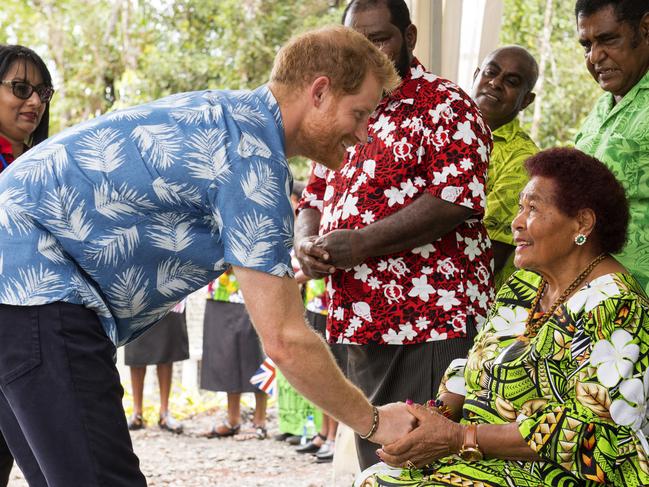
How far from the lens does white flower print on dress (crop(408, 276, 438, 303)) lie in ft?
11.5

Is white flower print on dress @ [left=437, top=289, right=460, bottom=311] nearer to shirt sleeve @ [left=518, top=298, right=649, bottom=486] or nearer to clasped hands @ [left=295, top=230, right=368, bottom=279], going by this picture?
clasped hands @ [left=295, top=230, right=368, bottom=279]

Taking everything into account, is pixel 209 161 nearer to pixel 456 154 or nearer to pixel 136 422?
pixel 456 154

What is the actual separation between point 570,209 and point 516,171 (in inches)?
47.2

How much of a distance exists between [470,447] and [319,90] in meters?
1.22

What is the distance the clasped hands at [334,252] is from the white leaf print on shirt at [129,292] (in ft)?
3.70

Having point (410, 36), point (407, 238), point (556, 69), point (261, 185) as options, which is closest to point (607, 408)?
point (407, 238)

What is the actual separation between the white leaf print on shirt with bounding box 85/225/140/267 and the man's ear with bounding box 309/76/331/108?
582mm

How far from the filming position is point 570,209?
294cm

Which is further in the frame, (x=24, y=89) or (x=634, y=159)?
(x=24, y=89)

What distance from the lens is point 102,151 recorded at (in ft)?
7.57

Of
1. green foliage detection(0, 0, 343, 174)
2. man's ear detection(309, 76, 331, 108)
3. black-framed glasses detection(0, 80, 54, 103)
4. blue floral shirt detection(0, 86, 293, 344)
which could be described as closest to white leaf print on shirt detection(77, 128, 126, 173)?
blue floral shirt detection(0, 86, 293, 344)

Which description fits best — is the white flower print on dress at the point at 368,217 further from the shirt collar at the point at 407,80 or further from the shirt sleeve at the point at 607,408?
the shirt sleeve at the point at 607,408

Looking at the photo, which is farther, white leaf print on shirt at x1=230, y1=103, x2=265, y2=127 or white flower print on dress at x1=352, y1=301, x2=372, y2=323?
white flower print on dress at x1=352, y1=301, x2=372, y2=323

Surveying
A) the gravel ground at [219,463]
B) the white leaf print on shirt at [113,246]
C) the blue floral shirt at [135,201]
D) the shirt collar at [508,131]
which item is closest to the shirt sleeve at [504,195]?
the shirt collar at [508,131]
